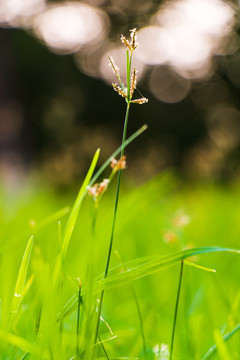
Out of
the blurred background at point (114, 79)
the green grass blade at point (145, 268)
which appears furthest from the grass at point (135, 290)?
the blurred background at point (114, 79)

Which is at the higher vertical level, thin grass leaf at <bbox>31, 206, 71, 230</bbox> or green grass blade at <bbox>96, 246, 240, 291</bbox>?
thin grass leaf at <bbox>31, 206, 71, 230</bbox>

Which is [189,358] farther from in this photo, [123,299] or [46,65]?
[46,65]

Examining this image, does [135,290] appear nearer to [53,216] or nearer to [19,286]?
[53,216]

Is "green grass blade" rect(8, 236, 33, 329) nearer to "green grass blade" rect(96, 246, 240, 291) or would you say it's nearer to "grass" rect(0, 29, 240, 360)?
"grass" rect(0, 29, 240, 360)

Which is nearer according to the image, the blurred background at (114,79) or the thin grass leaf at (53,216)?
the thin grass leaf at (53,216)

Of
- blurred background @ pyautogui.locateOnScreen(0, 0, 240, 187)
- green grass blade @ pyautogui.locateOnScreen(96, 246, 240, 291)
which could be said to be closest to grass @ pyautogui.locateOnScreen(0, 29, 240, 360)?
green grass blade @ pyautogui.locateOnScreen(96, 246, 240, 291)

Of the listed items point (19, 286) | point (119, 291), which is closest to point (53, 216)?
point (19, 286)

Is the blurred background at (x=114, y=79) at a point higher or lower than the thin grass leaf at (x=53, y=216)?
higher

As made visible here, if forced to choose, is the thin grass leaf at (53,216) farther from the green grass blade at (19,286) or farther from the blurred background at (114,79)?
the blurred background at (114,79)

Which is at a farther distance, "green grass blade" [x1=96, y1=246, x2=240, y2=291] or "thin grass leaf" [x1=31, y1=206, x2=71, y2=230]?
"thin grass leaf" [x1=31, y1=206, x2=71, y2=230]

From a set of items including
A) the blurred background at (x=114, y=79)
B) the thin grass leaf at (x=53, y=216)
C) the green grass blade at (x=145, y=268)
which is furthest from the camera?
the blurred background at (x=114, y=79)

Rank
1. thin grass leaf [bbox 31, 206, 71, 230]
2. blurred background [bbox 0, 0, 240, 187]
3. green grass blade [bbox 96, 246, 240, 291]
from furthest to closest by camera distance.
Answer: blurred background [bbox 0, 0, 240, 187]
thin grass leaf [bbox 31, 206, 71, 230]
green grass blade [bbox 96, 246, 240, 291]
